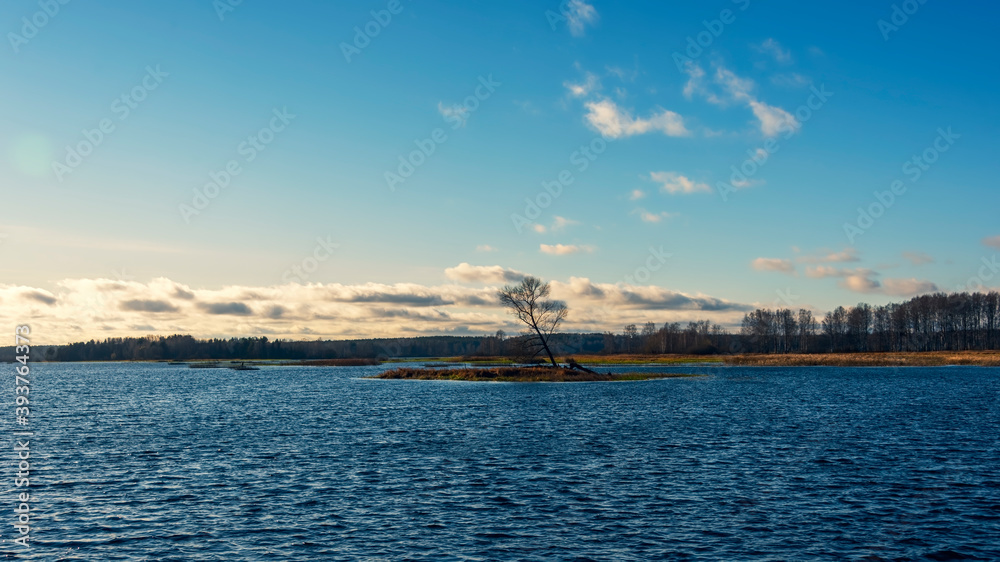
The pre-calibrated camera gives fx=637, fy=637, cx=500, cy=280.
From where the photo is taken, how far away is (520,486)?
31.5m

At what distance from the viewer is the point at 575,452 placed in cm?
4084

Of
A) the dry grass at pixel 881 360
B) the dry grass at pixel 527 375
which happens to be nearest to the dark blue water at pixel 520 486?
the dry grass at pixel 527 375

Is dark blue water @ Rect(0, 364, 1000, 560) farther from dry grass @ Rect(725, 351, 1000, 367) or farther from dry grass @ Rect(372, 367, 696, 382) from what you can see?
dry grass @ Rect(725, 351, 1000, 367)

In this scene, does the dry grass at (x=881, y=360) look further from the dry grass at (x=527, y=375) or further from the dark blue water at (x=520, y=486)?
the dark blue water at (x=520, y=486)

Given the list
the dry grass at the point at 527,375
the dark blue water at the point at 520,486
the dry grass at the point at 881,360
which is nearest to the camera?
the dark blue water at the point at 520,486

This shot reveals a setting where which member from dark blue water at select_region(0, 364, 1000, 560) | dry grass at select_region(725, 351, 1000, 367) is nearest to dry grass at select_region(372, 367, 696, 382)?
dark blue water at select_region(0, 364, 1000, 560)

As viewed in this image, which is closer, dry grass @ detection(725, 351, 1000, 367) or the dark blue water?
the dark blue water

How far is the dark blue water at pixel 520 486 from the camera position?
22.7m

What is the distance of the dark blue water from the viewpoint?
22703 mm

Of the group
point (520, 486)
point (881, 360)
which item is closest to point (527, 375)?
point (520, 486)

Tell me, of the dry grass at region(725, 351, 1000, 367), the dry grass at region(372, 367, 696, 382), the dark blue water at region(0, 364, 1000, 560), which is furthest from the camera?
the dry grass at region(725, 351, 1000, 367)

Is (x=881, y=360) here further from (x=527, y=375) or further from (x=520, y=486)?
(x=520, y=486)

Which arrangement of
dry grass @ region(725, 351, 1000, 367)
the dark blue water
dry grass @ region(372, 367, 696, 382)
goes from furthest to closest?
dry grass @ region(725, 351, 1000, 367), dry grass @ region(372, 367, 696, 382), the dark blue water

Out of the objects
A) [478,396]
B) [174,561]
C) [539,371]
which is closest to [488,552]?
[174,561]
